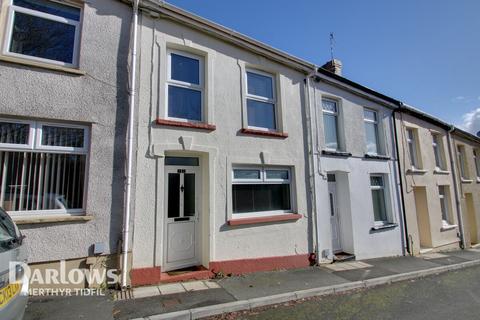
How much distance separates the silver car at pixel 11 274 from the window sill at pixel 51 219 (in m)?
1.41

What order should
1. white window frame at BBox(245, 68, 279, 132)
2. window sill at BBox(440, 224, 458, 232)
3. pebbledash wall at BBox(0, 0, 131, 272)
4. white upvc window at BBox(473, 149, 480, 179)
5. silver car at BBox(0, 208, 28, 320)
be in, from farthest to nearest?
1. white upvc window at BBox(473, 149, 480, 179)
2. window sill at BBox(440, 224, 458, 232)
3. white window frame at BBox(245, 68, 279, 132)
4. pebbledash wall at BBox(0, 0, 131, 272)
5. silver car at BBox(0, 208, 28, 320)

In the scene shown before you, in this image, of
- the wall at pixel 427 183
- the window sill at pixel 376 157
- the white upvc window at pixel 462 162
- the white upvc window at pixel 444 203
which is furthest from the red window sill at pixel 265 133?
the white upvc window at pixel 462 162

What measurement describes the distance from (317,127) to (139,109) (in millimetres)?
5290

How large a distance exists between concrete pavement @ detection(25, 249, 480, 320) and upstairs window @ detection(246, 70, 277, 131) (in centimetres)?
393

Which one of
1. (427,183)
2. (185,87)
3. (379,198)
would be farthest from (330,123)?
(427,183)

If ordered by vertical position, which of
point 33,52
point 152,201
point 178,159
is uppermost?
point 33,52

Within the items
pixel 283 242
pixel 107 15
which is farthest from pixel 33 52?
pixel 283 242

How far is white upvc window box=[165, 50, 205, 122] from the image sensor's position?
6414 millimetres

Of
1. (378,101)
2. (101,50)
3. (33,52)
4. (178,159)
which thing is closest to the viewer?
(33,52)

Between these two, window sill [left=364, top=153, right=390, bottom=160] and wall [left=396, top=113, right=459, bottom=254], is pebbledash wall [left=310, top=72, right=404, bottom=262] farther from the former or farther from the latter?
wall [left=396, top=113, right=459, bottom=254]

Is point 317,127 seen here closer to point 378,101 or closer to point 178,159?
point 378,101

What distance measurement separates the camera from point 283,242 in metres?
7.22

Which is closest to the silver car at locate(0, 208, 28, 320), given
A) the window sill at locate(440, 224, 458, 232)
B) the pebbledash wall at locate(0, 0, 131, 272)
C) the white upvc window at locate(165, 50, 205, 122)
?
the pebbledash wall at locate(0, 0, 131, 272)

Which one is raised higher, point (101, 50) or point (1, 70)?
point (101, 50)
